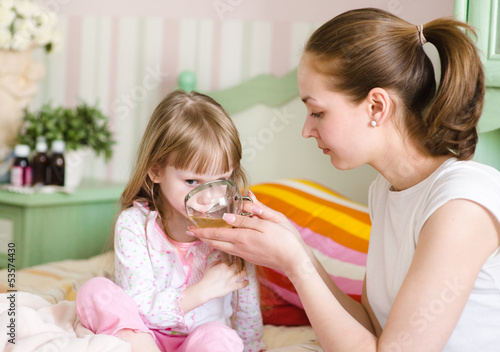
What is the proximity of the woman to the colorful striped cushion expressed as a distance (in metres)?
0.41

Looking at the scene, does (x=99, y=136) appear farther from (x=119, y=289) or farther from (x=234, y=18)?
(x=119, y=289)

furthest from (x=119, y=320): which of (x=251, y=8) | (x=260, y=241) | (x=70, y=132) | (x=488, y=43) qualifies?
(x=251, y=8)

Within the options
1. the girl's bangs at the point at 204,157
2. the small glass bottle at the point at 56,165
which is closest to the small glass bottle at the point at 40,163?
the small glass bottle at the point at 56,165

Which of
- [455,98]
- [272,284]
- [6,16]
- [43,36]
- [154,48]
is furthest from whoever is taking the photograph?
[154,48]

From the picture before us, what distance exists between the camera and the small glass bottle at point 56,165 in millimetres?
2252

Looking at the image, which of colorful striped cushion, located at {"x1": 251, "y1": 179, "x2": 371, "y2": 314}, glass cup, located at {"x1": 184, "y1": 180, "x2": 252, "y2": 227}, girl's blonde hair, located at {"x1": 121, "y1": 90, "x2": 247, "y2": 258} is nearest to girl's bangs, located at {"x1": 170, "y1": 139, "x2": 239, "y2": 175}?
girl's blonde hair, located at {"x1": 121, "y1": 90, "x2": 247, "y2": 258}

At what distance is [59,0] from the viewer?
2791mm

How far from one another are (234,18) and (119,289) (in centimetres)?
155

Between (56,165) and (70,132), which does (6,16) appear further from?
(56,165)

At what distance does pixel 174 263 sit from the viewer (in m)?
1.22

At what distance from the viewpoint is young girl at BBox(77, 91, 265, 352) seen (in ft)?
3.50

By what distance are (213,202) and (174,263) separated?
8.8 inches

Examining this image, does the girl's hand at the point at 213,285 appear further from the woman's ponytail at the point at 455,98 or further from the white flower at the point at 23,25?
the white flower at the point at 23,25

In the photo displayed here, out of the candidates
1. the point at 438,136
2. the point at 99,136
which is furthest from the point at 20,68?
the point at 438,136
